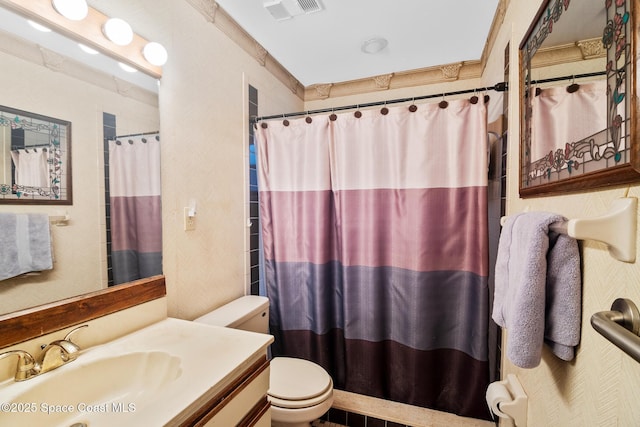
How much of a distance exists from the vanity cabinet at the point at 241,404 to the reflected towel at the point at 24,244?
2.21 ft

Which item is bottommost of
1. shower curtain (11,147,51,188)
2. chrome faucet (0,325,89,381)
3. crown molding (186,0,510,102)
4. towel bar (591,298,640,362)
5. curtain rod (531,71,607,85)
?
chrome faucet (0,325,89,381)

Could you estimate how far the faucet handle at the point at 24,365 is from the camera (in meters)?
0.73

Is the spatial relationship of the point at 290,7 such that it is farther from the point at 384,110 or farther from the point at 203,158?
the point at 203,158

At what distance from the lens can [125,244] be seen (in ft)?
3.54

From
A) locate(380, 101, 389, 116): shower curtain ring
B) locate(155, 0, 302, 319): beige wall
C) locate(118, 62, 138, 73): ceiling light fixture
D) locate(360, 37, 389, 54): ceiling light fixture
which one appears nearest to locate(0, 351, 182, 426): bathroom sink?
locate(155, 0, 302, 319): beige wall

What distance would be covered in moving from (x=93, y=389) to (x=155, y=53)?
1.26 m

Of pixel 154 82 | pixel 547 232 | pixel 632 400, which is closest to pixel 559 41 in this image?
pixel 547 232

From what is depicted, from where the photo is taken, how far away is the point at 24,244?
803 mm

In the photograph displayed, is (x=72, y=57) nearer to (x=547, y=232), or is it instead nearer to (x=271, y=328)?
(x=547, y=232)

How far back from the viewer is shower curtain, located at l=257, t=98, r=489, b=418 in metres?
1.47

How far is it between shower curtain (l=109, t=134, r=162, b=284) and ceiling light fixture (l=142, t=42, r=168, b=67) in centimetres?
31

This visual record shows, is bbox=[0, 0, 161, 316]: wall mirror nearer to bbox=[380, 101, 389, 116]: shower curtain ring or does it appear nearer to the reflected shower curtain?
bbox=[380, 101, 389, 116]: shower curtain ring

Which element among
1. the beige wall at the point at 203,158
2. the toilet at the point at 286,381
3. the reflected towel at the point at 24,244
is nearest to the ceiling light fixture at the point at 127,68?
the beige wall at the point at 203,158

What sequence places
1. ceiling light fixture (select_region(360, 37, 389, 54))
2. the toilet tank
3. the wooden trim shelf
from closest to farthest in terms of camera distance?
the wooden trim shelf, the toilet tank, ceiling light fixture (select_region(360, 37, 389, 54))
